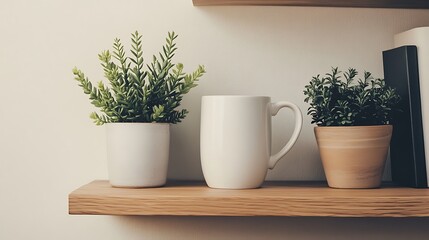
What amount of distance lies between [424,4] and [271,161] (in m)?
0.36

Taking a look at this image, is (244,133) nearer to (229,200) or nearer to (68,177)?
(229,200)

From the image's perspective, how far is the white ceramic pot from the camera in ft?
2.48

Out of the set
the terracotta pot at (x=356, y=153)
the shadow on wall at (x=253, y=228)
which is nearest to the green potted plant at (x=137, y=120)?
the shadow on wall at (x=253, y=228)

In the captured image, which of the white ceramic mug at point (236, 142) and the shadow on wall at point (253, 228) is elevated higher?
the white ceramic mug at point (236, 142)

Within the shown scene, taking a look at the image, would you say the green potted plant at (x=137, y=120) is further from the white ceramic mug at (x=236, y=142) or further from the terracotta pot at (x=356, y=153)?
the terracotta pot at (x=356, y=153)

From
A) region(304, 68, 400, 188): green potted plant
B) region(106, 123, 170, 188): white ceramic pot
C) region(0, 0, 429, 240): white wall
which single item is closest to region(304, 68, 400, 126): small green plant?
region(304, 68, 400, 188): green potted plant

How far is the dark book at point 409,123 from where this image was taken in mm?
769

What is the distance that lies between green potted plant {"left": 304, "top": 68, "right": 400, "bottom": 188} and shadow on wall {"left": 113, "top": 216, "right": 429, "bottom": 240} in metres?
0.11

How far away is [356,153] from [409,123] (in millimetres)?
91

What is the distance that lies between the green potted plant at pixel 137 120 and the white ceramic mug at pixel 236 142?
Answer: 0.06 metres

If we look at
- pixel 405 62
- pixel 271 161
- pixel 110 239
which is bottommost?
pixel 110 239

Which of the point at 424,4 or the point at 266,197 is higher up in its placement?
the point at 424,4

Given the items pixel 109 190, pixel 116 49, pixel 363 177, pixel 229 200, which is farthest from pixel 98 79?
pixel 363 177

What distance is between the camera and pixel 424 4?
2.87 feet
